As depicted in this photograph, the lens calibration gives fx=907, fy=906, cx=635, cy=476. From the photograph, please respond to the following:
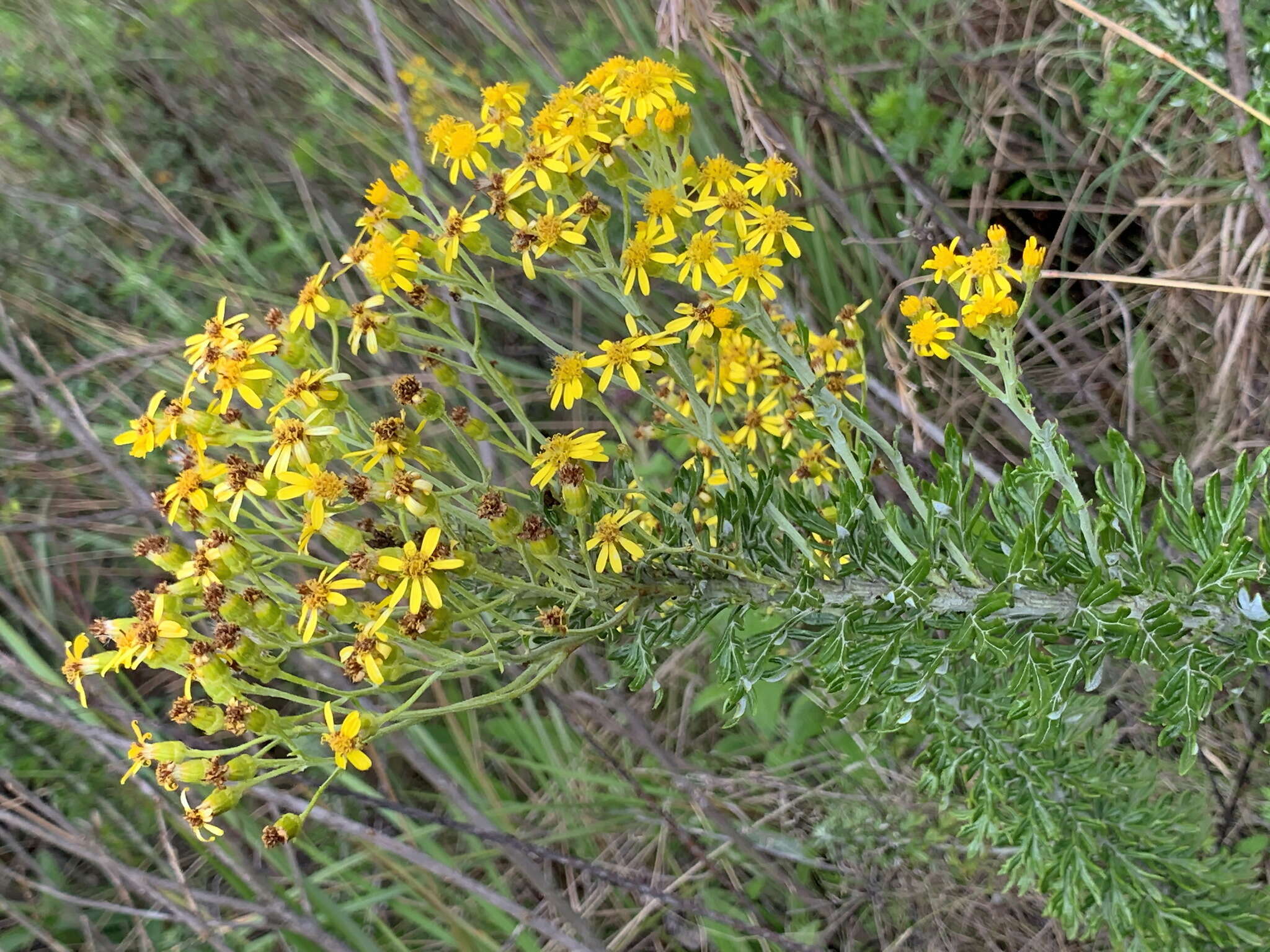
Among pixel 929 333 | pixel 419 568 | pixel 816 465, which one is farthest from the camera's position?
pixel 816 465

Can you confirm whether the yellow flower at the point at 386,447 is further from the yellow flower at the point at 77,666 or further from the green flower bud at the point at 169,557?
the yellow flower at the point at 77,666

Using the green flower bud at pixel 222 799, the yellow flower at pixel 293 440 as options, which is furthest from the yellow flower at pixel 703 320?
the green flower bud at pixel 222 799

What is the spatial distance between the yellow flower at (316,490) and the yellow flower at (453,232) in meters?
0.37

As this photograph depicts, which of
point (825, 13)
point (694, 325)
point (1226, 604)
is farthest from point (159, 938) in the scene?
point (825, 13)

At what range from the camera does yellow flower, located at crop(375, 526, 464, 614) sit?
4.07 ft

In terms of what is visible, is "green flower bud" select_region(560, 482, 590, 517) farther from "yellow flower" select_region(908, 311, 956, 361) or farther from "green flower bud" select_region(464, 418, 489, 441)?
"yellow flower" select_region(908, 311, 956, 361)

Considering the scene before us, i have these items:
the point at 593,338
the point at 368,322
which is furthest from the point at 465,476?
the point at 593,338

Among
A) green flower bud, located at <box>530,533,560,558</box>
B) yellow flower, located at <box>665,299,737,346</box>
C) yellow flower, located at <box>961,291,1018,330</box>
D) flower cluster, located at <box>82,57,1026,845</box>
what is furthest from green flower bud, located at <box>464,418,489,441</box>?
yellow flower, located at <box>961,291,1018,330</box>

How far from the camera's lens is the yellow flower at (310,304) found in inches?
56.4

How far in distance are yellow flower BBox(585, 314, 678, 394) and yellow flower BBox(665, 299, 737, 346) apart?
5 cm

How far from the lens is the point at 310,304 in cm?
146

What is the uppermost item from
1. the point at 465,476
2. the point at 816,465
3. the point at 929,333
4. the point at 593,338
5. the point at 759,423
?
the point at 465,476

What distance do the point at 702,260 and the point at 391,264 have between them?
47 cm

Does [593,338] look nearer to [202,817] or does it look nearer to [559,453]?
[559,453]
